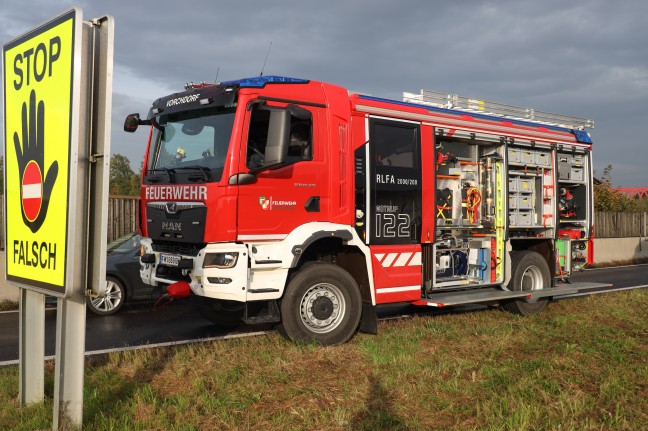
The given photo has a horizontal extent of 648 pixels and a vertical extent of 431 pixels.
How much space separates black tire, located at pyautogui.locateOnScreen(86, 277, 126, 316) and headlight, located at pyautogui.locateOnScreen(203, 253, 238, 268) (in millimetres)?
4259

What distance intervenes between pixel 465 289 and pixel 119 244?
6100 mm

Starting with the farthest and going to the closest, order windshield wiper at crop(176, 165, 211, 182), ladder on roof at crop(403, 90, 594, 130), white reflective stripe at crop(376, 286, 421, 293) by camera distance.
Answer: ladder on roof at crop(403, 90, 594, 130) < white reflective stripe at crop(376, 286, 421, 293) < windshield wiper at crop(176, 165, 211, 182)

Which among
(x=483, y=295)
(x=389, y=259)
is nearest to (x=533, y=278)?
(x=483, y=295)

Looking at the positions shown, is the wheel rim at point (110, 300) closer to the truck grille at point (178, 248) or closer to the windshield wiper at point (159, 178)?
the truck grille at point (178, 248)

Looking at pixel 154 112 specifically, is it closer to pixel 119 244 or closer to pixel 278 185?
pixel 278 185

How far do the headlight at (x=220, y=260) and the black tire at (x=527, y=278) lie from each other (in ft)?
17.0

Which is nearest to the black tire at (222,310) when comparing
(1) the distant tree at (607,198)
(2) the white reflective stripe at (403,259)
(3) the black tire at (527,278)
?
(2) the white reflective stripe at (403,259)

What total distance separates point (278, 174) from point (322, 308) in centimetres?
166

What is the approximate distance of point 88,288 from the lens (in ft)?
13.6

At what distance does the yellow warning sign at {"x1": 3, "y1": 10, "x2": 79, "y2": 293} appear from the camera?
406 centimetres

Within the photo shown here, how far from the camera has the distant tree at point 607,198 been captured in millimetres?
28895

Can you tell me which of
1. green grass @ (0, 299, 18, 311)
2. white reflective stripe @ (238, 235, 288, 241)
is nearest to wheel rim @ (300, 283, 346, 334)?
white reflective stripe @ (238, 235, 288, 241)

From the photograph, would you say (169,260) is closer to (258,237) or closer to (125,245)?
(258,237)

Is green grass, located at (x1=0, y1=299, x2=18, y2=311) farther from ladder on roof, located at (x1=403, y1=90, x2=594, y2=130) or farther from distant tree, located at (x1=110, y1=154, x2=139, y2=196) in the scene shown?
distant tree, located at (x1=110, y1=154, x2=139, y2=196)
